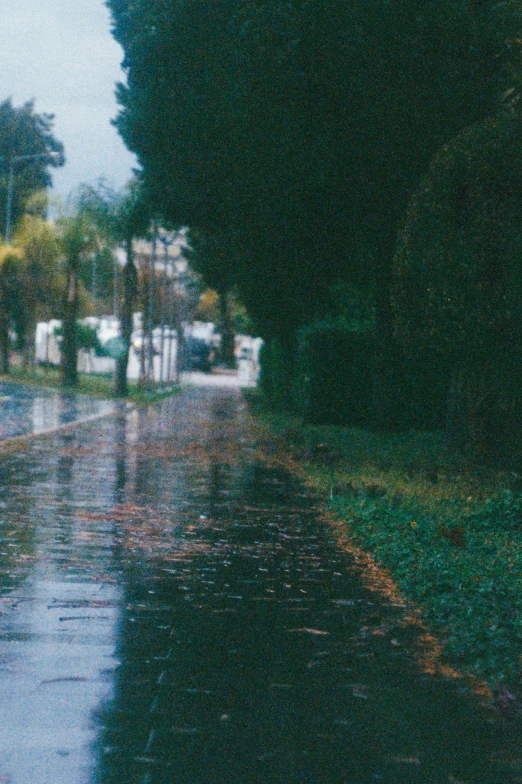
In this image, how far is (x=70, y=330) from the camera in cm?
4584

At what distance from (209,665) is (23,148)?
216 ft

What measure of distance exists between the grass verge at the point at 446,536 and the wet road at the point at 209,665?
0.90ft

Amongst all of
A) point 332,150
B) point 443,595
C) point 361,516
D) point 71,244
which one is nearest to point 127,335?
point 71,244

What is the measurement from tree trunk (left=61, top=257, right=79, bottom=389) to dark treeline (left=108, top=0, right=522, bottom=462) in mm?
20827

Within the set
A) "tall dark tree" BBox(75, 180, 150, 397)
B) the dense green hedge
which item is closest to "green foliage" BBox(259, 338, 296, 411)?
"tall dark tree" BBox(75, 180, 150, 397)

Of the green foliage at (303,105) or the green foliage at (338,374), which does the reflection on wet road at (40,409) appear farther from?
the green foliage at (303,105)

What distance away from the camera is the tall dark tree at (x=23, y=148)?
68.0 m

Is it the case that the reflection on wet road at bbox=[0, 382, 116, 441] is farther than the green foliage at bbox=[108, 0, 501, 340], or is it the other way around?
A: the reflection on wet road at bbox=[0, 382, 116, 441]

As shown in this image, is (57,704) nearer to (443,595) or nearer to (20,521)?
(443,595)

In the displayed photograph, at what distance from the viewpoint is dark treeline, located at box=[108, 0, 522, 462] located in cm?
1555

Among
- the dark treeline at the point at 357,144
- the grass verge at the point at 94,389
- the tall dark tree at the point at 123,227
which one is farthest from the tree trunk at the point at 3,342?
the dark treeline at the point at 357,144

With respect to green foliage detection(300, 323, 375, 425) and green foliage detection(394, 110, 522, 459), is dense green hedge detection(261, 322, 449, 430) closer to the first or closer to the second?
green foliage detection(300, 323, 375, 425)

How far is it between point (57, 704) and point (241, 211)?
1762cm

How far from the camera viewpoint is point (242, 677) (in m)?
5.45
